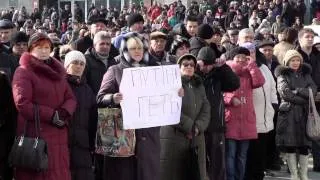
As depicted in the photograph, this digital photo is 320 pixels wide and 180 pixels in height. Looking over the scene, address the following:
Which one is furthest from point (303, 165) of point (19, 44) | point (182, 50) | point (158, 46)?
Result: point (19, 44)

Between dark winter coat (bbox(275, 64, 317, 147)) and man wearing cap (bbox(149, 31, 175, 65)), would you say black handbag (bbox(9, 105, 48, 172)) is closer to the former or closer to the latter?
man wearing cap (bbox(149, 31, 175, 65))

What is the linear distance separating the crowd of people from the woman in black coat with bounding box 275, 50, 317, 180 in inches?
0.5

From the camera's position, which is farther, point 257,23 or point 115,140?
point 257,23

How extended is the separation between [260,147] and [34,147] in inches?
160

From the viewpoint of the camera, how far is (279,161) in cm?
1045

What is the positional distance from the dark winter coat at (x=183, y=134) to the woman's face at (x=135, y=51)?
0.72 metres

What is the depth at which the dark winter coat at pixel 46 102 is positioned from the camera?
18.9 ft

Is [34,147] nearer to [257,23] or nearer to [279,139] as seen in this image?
[279,139]

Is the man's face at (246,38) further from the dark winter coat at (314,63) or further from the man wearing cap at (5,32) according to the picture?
the man wearing cap at (5,32)

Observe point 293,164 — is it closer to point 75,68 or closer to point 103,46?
point 103,46

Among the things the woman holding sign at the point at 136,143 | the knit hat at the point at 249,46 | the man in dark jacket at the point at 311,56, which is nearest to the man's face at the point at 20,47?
the woman holding sign at the point at 136,143

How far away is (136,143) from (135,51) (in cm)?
87

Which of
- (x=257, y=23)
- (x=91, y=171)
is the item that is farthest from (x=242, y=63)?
(x=257, y=23)

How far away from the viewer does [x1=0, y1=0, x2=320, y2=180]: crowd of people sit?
19.5 ft
